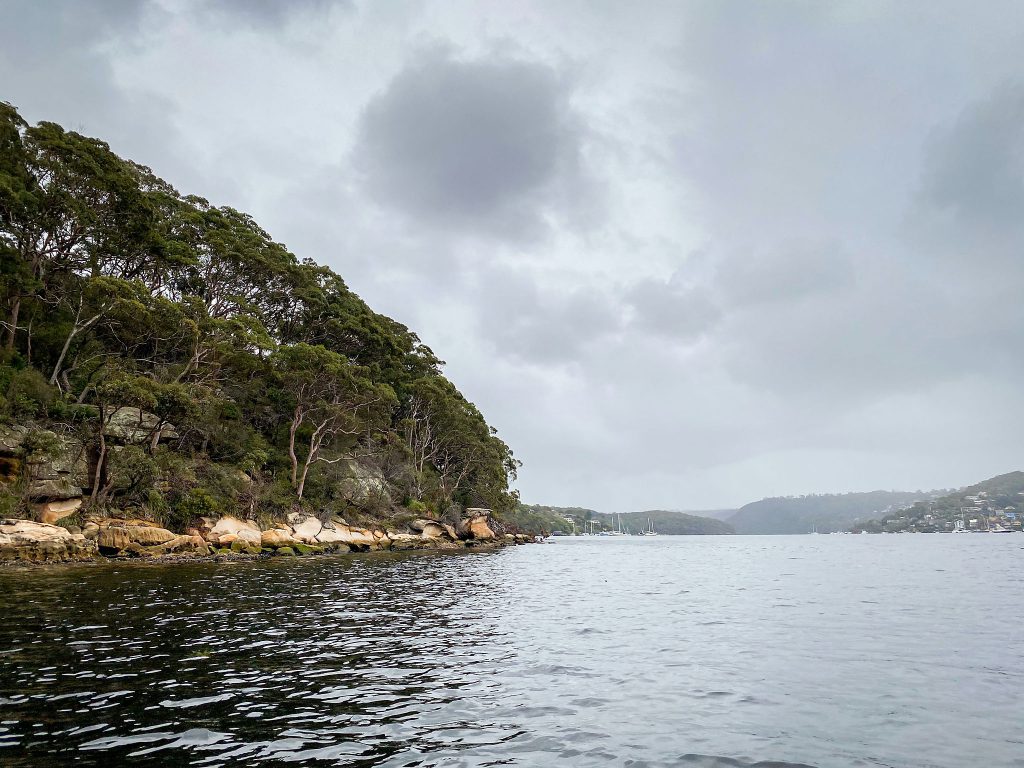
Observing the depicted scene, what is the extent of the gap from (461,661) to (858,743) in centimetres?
648

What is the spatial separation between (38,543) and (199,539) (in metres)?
9.99

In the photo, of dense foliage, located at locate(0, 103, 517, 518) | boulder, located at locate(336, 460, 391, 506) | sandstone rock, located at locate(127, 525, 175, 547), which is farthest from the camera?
boulder, located at locate(336, 460, 391, 506)

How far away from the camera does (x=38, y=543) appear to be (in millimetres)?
27188

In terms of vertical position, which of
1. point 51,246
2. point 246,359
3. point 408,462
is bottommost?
point 408,462

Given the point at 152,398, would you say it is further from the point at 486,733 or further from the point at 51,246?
the point at 486,733

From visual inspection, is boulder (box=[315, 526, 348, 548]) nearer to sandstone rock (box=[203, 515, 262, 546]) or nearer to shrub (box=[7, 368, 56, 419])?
sandstone rock (box=[203, 515, 262, 546])

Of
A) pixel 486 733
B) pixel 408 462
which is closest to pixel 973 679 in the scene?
pixel 486 733

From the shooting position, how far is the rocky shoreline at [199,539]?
89.8 ft

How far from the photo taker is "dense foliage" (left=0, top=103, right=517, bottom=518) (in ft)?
114

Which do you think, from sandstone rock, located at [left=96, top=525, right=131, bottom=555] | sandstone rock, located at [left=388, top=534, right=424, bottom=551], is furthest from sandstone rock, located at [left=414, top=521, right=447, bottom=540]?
sandstone rock, located at [left=96, top=525, right=131, bottom=555]

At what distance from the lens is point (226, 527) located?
129ft

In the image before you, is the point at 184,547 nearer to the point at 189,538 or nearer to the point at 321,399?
the point at 189,538

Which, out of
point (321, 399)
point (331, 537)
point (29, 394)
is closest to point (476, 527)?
point (331, 537)

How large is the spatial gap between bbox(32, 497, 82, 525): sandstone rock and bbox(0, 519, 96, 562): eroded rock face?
1.92 metres
